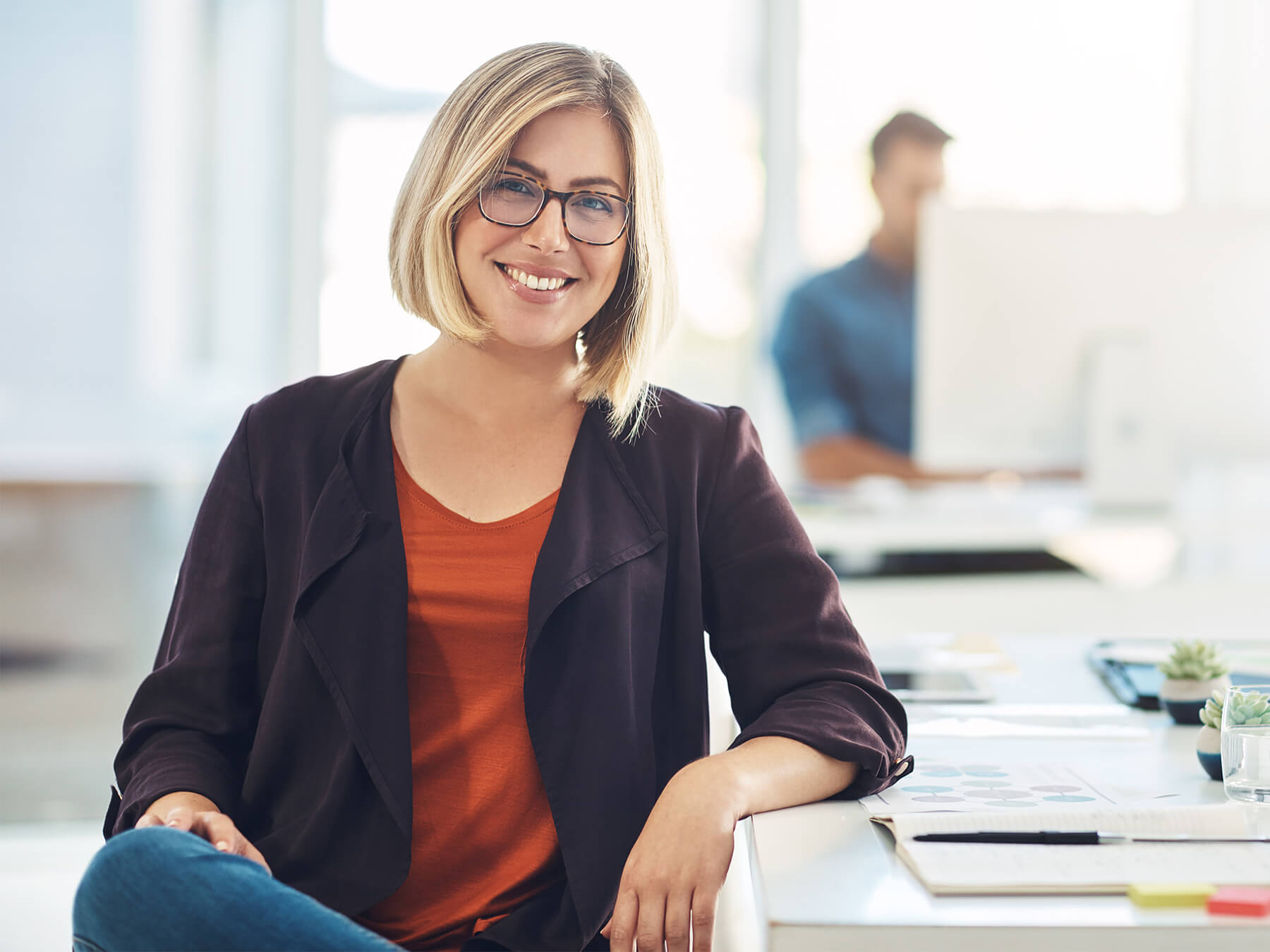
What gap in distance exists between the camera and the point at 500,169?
1186 mm

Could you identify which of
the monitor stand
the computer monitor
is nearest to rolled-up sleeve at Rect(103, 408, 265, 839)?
the computer monitor

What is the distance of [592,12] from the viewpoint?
4.13 metres

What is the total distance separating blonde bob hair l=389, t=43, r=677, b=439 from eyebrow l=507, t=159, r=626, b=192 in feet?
0.05

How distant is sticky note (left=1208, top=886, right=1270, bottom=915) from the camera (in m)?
0.76

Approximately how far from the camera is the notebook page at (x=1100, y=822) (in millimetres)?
905

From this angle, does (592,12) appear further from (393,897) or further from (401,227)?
(393,897)

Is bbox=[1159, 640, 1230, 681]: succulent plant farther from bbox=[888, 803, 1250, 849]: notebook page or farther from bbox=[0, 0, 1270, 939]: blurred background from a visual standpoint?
bbox=[0, 0, 1270, 939]: blurred background

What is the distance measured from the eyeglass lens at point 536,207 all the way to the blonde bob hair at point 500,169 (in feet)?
0.06

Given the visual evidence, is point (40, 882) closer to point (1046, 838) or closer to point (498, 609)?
point (498, 609)

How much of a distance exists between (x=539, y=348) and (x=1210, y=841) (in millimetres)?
759

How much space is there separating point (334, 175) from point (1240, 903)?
3.94 metres

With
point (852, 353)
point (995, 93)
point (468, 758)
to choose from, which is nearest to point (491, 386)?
point (468, 758)

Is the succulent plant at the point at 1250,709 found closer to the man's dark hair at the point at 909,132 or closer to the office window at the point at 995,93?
the man's dark hair at the point at 909,132

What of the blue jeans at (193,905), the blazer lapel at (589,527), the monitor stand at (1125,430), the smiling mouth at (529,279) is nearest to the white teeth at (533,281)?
the smiling mouth at (529,279)
